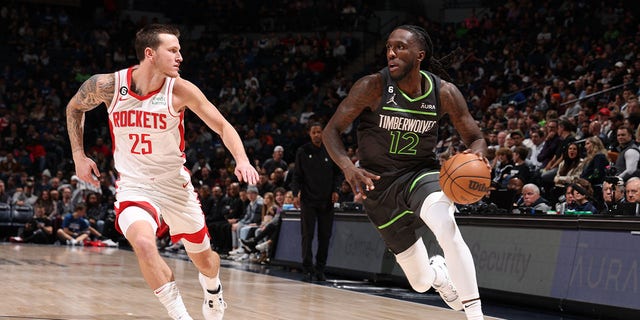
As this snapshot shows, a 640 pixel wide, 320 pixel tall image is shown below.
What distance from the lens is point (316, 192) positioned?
38.0 feet

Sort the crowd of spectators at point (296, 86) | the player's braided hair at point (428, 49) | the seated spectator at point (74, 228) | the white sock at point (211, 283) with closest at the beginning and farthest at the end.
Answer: the player's braided hair at point (428, 49), the white sock at point (211, 283), the crowd of spectators at point (296, 86), the seated spectator at point (74, 228)

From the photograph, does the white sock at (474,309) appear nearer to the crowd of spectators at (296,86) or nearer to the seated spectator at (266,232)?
the crowd of spectators at (296,86)

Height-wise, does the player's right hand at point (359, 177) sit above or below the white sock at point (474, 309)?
above

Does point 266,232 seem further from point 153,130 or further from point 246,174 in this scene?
point 246,174

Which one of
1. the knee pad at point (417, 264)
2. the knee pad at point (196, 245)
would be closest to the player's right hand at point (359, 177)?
the knee pad at point (417, 264)

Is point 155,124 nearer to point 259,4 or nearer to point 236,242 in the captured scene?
point 236,242

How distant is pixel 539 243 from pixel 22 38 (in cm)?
2307

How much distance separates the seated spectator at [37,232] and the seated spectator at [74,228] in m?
0.38

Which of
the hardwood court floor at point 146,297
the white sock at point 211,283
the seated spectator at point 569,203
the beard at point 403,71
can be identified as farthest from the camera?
the seated spectator at point 569,203

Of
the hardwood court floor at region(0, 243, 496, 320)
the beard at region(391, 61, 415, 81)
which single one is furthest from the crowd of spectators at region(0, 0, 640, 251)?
the beard at region(391, 61, 415, 81)

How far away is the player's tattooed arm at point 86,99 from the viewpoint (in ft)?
19.1

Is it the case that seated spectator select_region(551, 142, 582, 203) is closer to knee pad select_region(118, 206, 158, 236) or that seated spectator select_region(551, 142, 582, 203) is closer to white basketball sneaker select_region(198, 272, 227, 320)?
white basketball sneaker select_region(198, 272, 227, 320)

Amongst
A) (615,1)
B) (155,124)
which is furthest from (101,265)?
(615,1)

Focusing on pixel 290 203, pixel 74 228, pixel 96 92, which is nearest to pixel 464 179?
pixel 96 92
